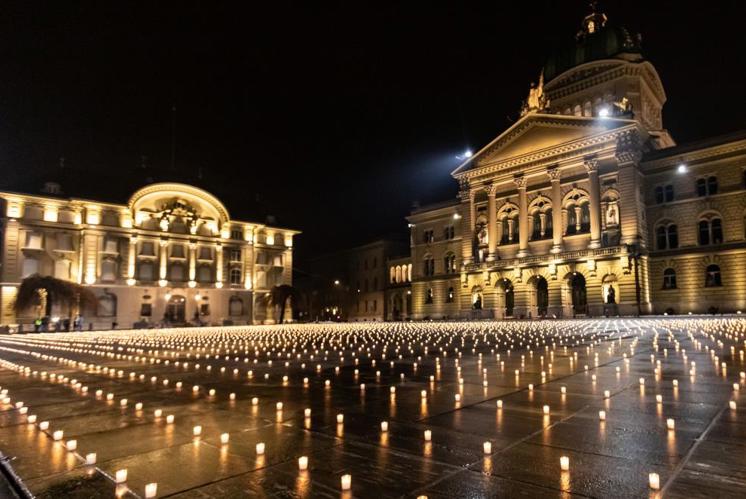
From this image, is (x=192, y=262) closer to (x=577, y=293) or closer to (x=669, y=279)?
(x=577, y=293)

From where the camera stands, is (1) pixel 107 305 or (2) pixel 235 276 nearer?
(1) pixel 107 305

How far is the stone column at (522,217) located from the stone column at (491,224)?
3.00 metres

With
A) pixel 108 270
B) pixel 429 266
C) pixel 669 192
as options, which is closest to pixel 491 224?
pixel 429 266

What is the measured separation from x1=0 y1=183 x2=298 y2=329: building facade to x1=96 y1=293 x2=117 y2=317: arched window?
0.36 feet

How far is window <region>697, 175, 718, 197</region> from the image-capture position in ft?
145

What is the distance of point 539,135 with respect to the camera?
2192 inches

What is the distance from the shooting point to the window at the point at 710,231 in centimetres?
4388

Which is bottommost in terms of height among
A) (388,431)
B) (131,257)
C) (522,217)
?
(388,431)

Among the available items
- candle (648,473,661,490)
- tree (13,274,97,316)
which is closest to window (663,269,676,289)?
candle (648,473,661,490)

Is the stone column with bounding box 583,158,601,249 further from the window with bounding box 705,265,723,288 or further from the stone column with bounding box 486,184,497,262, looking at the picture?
the stone column with bounding box 486,184,497,262

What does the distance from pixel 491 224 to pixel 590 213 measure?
11.7 metres

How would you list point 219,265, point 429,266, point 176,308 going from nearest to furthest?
point 176,308 < point 219,265 < point 429,266

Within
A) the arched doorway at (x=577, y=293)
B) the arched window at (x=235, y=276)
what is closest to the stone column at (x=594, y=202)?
the arched doorway at (x=577, y=293)

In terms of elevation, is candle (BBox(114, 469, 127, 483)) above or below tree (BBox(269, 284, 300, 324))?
below
